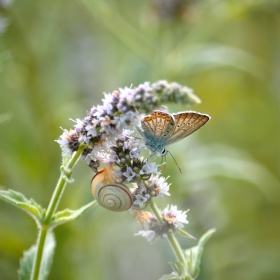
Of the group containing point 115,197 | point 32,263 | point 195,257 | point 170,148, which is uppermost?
point 170,148

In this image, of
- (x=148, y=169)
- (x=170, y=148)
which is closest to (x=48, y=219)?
(x=148, y=169)

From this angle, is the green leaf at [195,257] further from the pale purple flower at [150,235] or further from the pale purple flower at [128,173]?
the pale purple flower at [128,173]

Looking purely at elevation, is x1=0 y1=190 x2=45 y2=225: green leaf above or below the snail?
above

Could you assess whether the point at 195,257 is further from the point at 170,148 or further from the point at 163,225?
the point at 170,148

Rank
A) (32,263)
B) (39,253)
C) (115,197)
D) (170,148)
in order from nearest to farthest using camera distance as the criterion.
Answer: (115,197) → (39,253) → (32,263) → (170,148)

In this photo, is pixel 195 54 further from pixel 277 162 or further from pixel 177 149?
pixel 277 162

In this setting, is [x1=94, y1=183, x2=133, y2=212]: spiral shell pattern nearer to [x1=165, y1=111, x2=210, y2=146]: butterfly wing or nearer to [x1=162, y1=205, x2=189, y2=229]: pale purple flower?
[x1=162, y1=205, x2=189, y2=229]: pale purple flower

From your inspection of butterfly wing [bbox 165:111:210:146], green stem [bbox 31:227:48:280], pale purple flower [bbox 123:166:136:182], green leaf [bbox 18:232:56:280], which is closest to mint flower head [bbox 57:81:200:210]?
pale purple flower [bbox 123:166:136:182]

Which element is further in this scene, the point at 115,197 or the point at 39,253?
the point at 39,253

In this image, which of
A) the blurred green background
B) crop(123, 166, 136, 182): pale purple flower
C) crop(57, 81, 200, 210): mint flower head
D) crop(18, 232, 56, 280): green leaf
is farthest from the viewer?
the blurred green background
